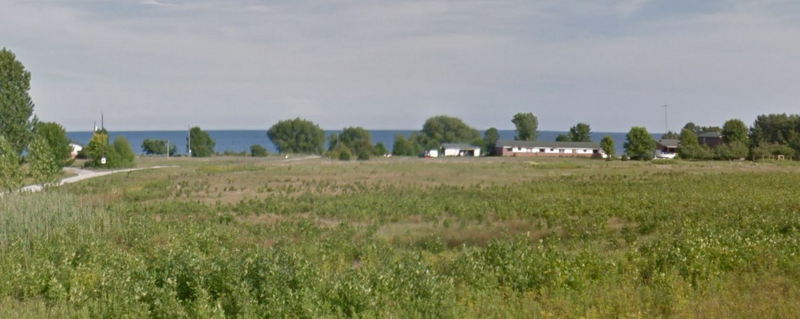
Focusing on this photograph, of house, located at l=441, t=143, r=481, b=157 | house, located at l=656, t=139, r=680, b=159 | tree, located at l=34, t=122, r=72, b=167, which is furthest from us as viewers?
house, located at l=441, t=143, r=481, b=157

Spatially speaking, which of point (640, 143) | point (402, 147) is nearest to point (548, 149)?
point (640, 143)

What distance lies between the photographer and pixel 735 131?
10319 centimetres

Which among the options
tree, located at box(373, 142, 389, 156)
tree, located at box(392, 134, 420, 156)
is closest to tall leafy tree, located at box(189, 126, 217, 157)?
tree, located at box(373, 142, 389, 156)

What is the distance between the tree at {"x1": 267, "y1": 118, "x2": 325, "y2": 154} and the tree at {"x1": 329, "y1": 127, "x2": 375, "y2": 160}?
5.58m

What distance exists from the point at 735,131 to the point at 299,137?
90.7m

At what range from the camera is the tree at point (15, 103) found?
4238 centimetres

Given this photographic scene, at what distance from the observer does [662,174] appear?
50062 millimetres

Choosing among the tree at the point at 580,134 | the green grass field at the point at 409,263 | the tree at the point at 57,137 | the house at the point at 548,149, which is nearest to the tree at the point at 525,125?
the tree at the point at 580,134

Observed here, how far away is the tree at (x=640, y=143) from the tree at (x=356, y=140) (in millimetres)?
39711

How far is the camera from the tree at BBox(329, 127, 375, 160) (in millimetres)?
119319

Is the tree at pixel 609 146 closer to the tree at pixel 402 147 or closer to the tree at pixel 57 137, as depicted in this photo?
the tree at pixel 402 147

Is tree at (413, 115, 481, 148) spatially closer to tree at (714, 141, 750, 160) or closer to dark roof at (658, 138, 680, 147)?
dark roof at (658, 138, 680, 147)

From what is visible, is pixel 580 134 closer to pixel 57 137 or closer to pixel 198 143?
pixel 198 143

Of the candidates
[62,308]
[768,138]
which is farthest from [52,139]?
[768,138]
